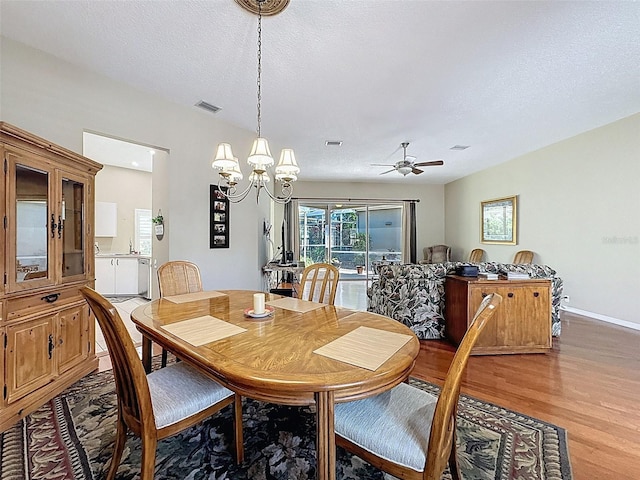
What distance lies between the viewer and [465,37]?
2.27 meters

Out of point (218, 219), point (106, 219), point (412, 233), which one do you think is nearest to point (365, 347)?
point (218, 219)

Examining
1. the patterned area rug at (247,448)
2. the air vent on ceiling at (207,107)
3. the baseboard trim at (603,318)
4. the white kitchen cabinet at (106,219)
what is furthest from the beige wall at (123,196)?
the baseboard trim at (603,318)

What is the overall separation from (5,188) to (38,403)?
1436 millimetres

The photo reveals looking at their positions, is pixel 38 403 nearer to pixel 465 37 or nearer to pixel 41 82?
pixel 41 82

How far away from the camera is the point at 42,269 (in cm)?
215

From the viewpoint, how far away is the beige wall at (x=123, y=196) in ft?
20.3

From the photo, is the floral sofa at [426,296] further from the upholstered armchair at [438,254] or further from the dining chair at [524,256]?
the upholstered armchair at [438,254]

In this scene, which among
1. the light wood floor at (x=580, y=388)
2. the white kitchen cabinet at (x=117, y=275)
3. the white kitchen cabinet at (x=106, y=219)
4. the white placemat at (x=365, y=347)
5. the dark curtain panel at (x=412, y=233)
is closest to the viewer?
the white placemat at (x=365, y=347)

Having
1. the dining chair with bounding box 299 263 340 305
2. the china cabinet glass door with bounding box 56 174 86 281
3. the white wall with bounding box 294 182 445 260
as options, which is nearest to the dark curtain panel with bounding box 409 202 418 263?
the white wall with bounding box 294 182 445 260

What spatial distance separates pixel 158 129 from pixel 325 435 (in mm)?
3524

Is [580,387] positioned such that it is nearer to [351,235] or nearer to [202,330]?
[202,330]

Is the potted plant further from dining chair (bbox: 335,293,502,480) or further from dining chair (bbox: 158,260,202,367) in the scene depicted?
dining chair (bbox: 335,293,502,480)

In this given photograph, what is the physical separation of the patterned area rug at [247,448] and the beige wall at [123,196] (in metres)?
5.02

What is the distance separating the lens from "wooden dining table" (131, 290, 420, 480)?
104 centimetres
